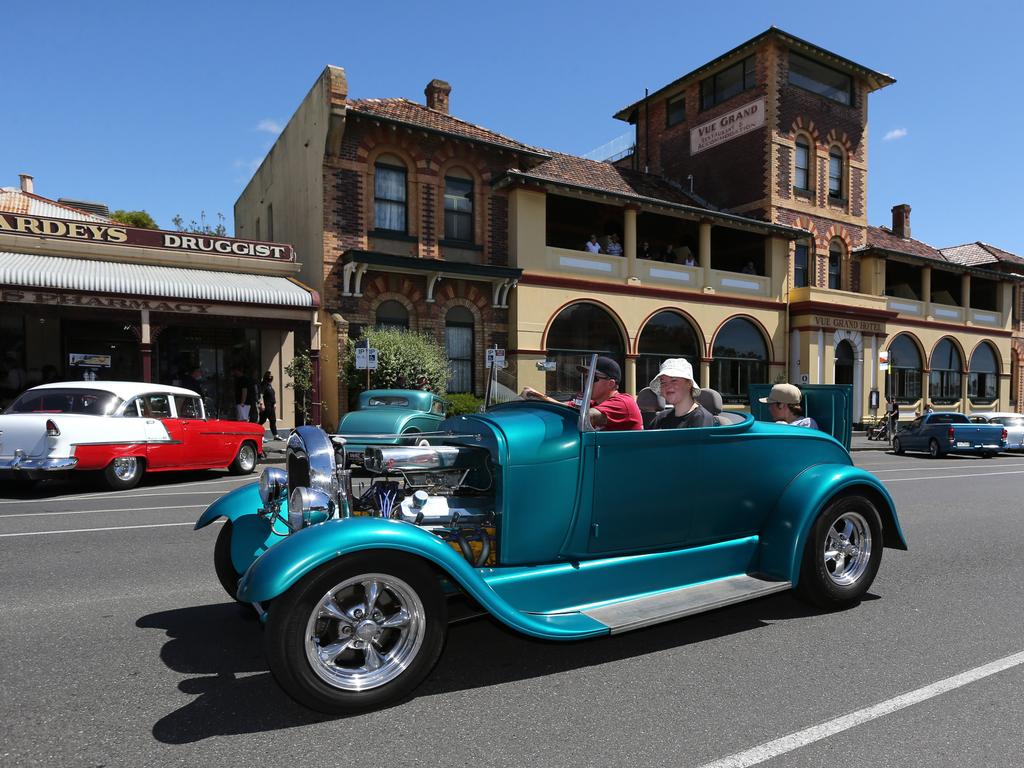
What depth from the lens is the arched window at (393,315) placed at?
1811cm

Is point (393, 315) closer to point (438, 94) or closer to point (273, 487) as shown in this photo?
point (438, 94)

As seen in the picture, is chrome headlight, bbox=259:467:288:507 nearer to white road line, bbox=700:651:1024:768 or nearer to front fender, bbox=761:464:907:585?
white road line, bbox=700:651:1024:768

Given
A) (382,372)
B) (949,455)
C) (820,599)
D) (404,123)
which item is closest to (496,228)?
(404,123)

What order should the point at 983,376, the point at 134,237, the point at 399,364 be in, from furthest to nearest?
1. the point at 983,376
2. the point at 134,237
3. the point at 399,364

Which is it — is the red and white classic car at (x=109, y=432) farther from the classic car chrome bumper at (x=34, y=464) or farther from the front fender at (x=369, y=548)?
the front fender at (x=369, y=548)

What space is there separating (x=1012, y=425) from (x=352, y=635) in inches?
847

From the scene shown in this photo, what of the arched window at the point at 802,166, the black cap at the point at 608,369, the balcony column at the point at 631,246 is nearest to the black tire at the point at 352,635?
the black cap at the point at 608,369

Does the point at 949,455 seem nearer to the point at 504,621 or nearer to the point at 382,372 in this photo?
the point at 382,372

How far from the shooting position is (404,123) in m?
17.5

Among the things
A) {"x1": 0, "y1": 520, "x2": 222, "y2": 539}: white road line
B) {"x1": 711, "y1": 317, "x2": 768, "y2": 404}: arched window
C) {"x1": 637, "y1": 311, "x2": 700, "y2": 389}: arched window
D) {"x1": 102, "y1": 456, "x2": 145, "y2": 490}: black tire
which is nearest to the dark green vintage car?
{"x1": 102, "y1": 456, "x2": 145, "y2": 490}: black tire

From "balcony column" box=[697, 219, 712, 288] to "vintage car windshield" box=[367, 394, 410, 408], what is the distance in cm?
1476

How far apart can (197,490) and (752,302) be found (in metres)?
20.3

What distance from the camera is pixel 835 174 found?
26.9 metres

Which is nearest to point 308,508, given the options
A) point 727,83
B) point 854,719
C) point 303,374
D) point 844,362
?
point 854,719
